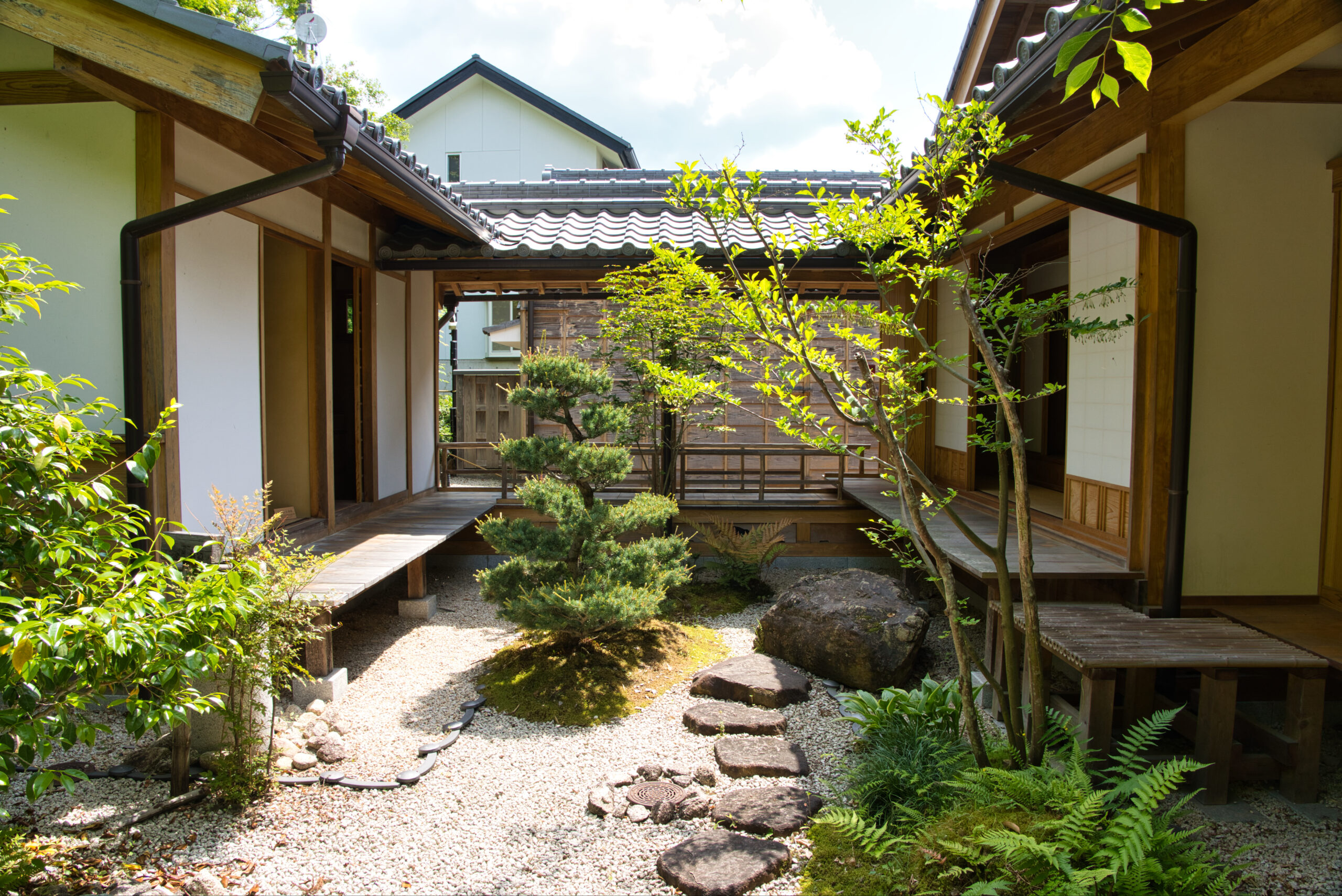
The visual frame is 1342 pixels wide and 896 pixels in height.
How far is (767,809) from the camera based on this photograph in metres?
3.25

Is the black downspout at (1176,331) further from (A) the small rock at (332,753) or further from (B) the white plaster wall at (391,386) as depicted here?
(B) the white plaster wall at (391,386)

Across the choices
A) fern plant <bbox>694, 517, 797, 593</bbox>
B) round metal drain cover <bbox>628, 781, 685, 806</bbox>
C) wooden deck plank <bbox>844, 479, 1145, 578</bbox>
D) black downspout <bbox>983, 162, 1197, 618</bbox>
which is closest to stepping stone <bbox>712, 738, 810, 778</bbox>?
round metal drain cover <bbox>628, 781, 685, 806</bbox>

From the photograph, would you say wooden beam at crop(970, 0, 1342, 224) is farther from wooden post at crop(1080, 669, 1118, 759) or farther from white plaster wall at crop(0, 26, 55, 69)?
white plaster wall at crop(0, 26, 55, 69)

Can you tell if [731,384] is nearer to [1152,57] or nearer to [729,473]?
[729,473]

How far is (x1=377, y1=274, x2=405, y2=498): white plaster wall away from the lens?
7.16 meters

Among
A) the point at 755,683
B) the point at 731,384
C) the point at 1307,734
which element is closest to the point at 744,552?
the point at 755,683

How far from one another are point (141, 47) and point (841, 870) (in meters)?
4.71

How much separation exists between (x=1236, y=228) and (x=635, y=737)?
168 inches

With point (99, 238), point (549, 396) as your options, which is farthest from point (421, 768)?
point (99, 238)

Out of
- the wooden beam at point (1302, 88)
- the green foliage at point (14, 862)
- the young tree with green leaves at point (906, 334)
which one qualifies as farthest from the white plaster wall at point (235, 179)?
the wooden beam at point (1302, 88)

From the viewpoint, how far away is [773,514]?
7.62 meters

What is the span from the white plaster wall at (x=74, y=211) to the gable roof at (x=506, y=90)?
15.1 meters

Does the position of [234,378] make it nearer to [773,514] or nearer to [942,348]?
[773,514]

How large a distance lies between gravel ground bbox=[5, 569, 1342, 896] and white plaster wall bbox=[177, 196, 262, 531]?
4.57ft
